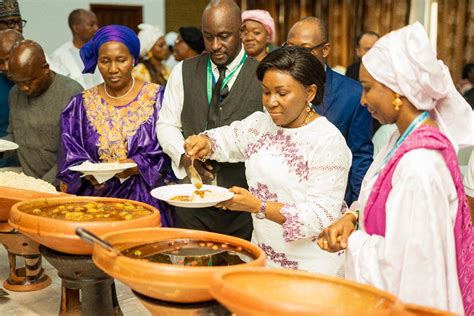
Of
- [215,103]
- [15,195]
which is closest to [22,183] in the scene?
[15,195]

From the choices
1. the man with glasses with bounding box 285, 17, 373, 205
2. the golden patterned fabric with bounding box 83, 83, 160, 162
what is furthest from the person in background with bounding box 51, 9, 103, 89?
the man with glasses with bounding box 285, 17, 373, 205

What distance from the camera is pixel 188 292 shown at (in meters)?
1.71

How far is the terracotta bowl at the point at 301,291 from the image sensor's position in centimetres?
145

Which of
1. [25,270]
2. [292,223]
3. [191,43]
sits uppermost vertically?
[191,43]

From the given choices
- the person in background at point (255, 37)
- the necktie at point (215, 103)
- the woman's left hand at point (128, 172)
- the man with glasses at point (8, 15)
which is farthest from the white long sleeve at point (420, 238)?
the man with glasses at point (8, 15)

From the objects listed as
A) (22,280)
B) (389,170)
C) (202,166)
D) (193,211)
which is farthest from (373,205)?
(22,280)

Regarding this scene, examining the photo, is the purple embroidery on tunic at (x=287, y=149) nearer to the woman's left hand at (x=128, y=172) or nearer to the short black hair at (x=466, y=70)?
the woman's left hand at (x=128, y=172)

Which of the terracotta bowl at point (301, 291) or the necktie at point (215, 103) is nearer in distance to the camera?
the terracotta bowl at point (301, 291)

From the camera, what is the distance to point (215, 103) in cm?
312

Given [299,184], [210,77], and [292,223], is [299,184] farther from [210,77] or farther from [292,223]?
[210,77]

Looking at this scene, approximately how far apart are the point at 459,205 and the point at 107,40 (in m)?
2.00

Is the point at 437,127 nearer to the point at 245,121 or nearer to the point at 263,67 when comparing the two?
the point at 263,67

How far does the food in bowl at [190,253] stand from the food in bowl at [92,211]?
32 centimetres

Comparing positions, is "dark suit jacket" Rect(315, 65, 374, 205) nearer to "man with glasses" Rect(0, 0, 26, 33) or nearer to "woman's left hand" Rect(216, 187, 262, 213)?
"woman's left hand" Rect(216, 187, 262, 213)
